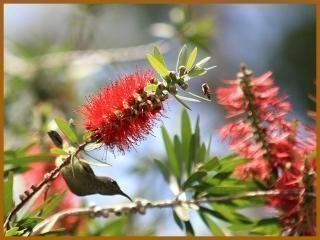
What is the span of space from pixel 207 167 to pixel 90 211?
0.27 metres

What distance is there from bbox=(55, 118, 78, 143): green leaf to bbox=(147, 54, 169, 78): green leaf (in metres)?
0.22

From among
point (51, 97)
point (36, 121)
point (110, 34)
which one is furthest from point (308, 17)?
point (36, 121)

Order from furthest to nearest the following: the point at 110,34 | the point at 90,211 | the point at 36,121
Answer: the point at 110,34 < the point at 36,121 < the point at 90,211

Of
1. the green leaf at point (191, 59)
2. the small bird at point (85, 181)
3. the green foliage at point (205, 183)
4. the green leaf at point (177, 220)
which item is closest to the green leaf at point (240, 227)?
the green foliage at point (205, 183)

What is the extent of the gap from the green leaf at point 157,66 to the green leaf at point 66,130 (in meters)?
0.22

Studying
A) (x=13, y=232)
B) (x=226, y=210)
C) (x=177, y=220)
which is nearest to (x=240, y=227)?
(x=226, y=210)

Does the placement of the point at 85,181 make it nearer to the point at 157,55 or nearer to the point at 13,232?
the point at 13,232

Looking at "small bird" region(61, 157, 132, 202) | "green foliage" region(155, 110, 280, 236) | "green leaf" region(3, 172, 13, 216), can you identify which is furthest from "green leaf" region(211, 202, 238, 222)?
"green leaf" region(3, 172, 13, 216)

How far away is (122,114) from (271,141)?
0.39 meters

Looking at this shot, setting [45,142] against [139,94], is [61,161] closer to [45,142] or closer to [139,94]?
[139,94]

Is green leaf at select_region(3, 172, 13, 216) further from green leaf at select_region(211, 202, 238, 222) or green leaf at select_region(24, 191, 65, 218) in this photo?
green leaf at select_region(211, 202, 238, 222)

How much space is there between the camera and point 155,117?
1.16 m

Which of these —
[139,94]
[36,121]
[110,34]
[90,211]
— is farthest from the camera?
[110,34]

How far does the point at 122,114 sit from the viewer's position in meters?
1.17
